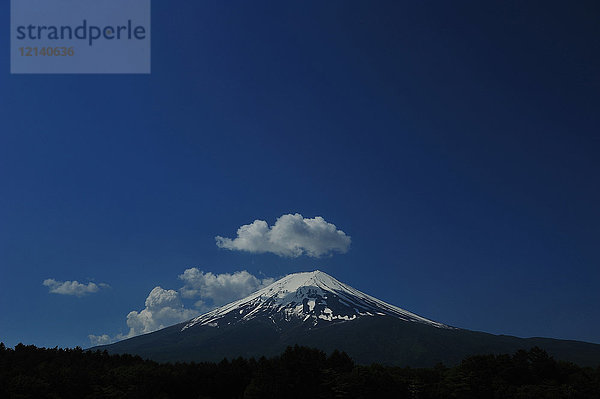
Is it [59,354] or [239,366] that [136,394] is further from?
[59,354]

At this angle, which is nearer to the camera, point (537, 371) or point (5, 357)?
point (537, 371)

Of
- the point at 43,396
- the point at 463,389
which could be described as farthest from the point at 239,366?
the point at 463,389

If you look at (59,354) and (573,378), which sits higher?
(59,354)

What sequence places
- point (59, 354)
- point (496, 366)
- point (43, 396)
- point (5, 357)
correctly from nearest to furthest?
point (43, 396) < point (496, 366) < point (5, 357) < point (59, 354)

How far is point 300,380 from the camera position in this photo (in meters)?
83.9

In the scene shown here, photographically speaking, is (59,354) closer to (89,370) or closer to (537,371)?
(89,370)

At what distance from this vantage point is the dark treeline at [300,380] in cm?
7894

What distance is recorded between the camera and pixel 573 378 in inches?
3425

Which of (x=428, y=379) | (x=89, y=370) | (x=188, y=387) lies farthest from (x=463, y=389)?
(x=89, y=370)

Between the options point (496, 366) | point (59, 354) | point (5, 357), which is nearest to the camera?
point (496, 366)

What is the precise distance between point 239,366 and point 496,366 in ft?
162

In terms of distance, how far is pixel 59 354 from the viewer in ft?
342

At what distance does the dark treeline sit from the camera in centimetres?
7894

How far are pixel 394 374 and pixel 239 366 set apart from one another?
2988cm
